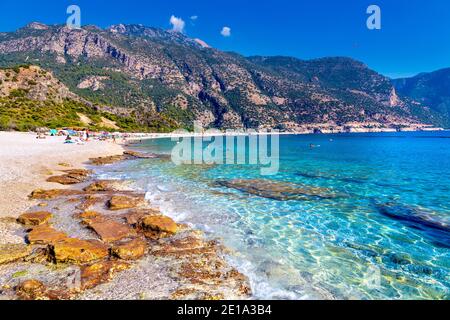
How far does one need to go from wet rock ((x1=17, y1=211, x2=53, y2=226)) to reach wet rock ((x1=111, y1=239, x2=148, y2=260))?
4.35m

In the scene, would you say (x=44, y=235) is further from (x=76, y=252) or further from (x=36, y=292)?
(x=36, y=292)

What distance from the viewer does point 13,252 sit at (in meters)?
8.12

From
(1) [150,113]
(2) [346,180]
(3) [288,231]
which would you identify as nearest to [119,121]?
(1) [150,113]

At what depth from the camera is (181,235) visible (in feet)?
34.4

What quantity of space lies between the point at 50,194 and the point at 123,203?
461 centimetres

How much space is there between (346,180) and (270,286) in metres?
19.4

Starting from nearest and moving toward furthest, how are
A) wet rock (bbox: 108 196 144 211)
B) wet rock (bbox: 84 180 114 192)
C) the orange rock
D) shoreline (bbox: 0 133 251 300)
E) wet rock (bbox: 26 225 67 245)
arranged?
1. shoreline (bbox: 0 133 251 300)
2. wet rock (bbox: 26 225 67 245)
3. the orange rock
4. wet rock (bbox: 108 196 144 211)
5. wet rock (bbox: 84 180 114 192)

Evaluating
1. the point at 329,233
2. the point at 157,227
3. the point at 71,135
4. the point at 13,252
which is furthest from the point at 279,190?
the point at 71,135

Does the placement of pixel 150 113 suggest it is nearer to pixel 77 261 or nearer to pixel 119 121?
pixel 119 121

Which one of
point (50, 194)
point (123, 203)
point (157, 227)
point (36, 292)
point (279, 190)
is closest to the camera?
point (36, 292)

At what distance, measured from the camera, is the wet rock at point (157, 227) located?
1038 centimetres

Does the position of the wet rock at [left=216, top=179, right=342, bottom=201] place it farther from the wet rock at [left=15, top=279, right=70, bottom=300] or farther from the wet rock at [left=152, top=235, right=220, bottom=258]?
the wet rock at [left=15, top=279, right=70, bottom=300]

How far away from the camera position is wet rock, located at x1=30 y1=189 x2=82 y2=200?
1469cm

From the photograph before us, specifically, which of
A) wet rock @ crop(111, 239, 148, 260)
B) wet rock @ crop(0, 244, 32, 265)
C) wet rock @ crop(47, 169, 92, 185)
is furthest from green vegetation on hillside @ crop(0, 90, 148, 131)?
wet rock @ crop(111, 239, 148, 260)
